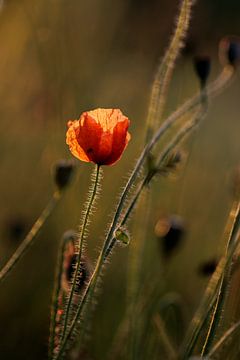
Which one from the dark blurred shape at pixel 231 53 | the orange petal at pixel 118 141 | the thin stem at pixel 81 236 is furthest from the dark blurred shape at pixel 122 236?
the dark blurred shape at pixel 231 53

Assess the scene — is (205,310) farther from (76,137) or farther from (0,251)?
(0,251)

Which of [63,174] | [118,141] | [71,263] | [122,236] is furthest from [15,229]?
[122,236]

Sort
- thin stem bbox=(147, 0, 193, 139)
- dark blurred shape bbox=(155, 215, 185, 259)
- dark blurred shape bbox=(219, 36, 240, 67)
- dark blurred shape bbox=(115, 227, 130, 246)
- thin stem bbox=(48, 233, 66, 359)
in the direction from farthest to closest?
dark blurred shape bbox=(219, 36, 240, 67) → dark blurred shape bbox=(155, 215, 185, 259) → thin stem bbox=(147, 0, 193, 139) → thin stem bbox=(48, 233, 66, 359) → dark blurred shape bbox=(115, 227, 130, 246)

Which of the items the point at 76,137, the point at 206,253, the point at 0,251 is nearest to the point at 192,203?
the point at 206,253

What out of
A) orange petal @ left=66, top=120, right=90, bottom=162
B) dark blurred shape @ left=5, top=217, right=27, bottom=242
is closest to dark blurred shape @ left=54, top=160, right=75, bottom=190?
orange petal @ left=66, top=120, right=90, bottom=162

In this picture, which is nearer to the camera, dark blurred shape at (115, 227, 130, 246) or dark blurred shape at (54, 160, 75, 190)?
dark blurred shape at (115, 227, 130, 246)

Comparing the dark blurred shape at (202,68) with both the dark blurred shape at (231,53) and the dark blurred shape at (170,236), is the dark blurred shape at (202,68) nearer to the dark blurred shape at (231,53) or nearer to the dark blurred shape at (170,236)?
the dark blurred shape at (231,53)

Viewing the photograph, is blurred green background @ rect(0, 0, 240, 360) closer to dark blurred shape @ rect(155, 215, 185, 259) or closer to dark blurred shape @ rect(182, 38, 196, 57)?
dark blurred shape @ rect(182, 38, 196, 57)
